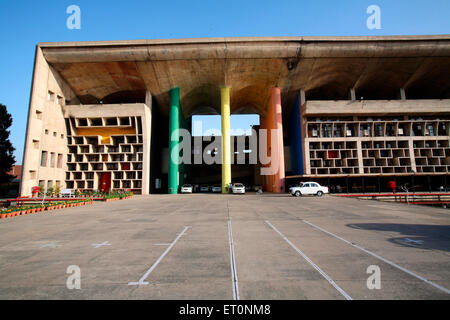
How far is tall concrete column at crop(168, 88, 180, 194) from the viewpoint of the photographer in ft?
112

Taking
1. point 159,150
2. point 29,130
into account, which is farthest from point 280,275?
point 159,150

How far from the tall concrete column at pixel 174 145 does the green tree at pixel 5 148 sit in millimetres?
24566

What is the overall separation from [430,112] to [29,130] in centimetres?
5766

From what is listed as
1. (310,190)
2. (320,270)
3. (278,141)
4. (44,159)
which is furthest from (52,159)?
(320,270)

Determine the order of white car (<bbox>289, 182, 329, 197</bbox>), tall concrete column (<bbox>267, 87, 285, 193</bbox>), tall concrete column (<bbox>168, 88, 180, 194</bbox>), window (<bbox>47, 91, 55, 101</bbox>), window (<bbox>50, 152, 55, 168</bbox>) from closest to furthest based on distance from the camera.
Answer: white car (<bbox>289, 182, 329, 197</bbox>) < window (<bbox>50, 152, 55, 168</bbox>) < window (<bbox>47, 91, 55, 101</bbox>) < tall concrete column (<bbox>267, 87, 285, 193</bbox>) < tall concrete column (<bbox>168, 88, 180, 194</bbox>)

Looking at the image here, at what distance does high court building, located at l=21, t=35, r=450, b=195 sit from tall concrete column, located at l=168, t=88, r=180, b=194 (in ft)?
0.75

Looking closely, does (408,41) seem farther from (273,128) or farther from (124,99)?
(124,99)

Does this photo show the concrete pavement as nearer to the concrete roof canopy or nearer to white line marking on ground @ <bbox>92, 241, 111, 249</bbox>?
white line marking on ground @ <bbox>92, 241, 111, 249</bbox>

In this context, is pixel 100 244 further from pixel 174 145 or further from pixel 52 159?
pixel 52 159

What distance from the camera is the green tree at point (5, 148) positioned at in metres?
31.7

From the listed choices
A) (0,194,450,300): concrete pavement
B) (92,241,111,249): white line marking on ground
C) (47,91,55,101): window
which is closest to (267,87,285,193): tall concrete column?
(0,194,450,300): concrete pavement

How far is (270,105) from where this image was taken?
37.1 meters

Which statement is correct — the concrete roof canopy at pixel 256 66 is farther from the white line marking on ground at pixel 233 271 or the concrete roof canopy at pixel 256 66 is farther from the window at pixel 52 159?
the white line marking on ground at pixel 233 271
